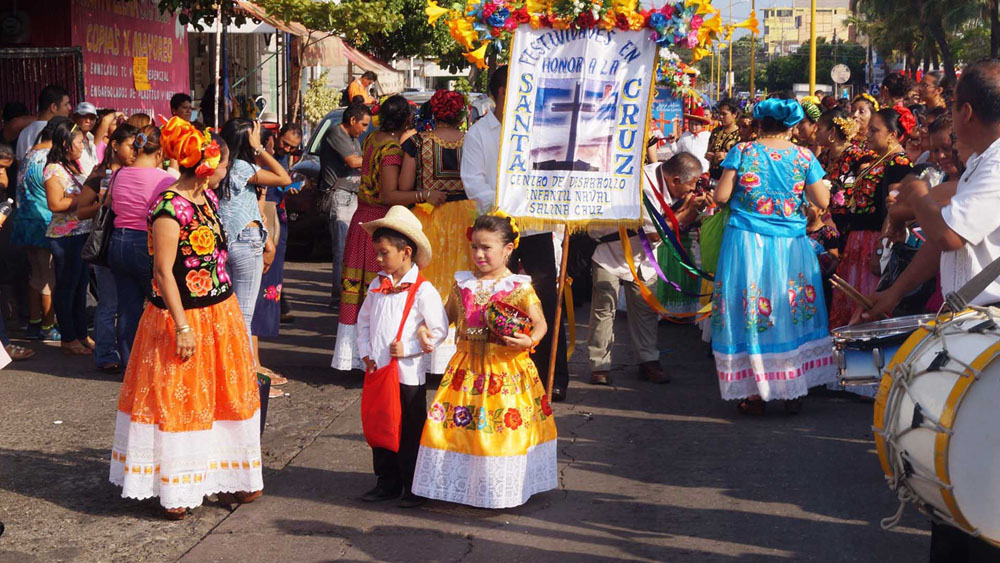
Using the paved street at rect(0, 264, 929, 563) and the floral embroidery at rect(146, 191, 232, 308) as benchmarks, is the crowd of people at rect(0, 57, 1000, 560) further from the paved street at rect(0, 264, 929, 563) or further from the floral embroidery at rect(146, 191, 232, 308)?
the paved street at rect(0, 264, 929, 563)

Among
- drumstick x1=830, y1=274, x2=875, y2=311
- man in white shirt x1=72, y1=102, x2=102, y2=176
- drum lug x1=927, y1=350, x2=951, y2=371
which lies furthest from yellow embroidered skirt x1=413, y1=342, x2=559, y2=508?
man in white shirt x1=72, y1=102, x2=102, y2=176

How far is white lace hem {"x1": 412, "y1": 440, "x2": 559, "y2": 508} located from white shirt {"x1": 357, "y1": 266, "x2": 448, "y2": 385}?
1.34 feet

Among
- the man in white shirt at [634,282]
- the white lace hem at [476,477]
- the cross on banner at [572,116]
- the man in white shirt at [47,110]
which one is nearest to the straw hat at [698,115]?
the man in white shirt at [634,282]

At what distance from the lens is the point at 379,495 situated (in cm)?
596

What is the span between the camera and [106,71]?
14.5m

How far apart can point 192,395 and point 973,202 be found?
11.2ft

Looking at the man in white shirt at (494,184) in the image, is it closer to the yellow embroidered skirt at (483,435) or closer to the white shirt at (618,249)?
the white shirt at (618,249)

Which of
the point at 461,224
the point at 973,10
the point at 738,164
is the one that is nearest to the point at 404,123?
the point at 461,224

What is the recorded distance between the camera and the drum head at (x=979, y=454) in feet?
11.8

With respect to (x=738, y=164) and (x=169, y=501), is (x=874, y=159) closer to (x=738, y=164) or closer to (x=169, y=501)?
(x=738, y=164)

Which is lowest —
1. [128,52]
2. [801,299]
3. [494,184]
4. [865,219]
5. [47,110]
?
[801,299]

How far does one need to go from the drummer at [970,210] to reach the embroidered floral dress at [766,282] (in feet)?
9.11

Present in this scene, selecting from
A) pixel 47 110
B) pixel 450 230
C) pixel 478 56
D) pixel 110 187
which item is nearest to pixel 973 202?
pixel 478 56

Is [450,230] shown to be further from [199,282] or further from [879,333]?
[879,333]
